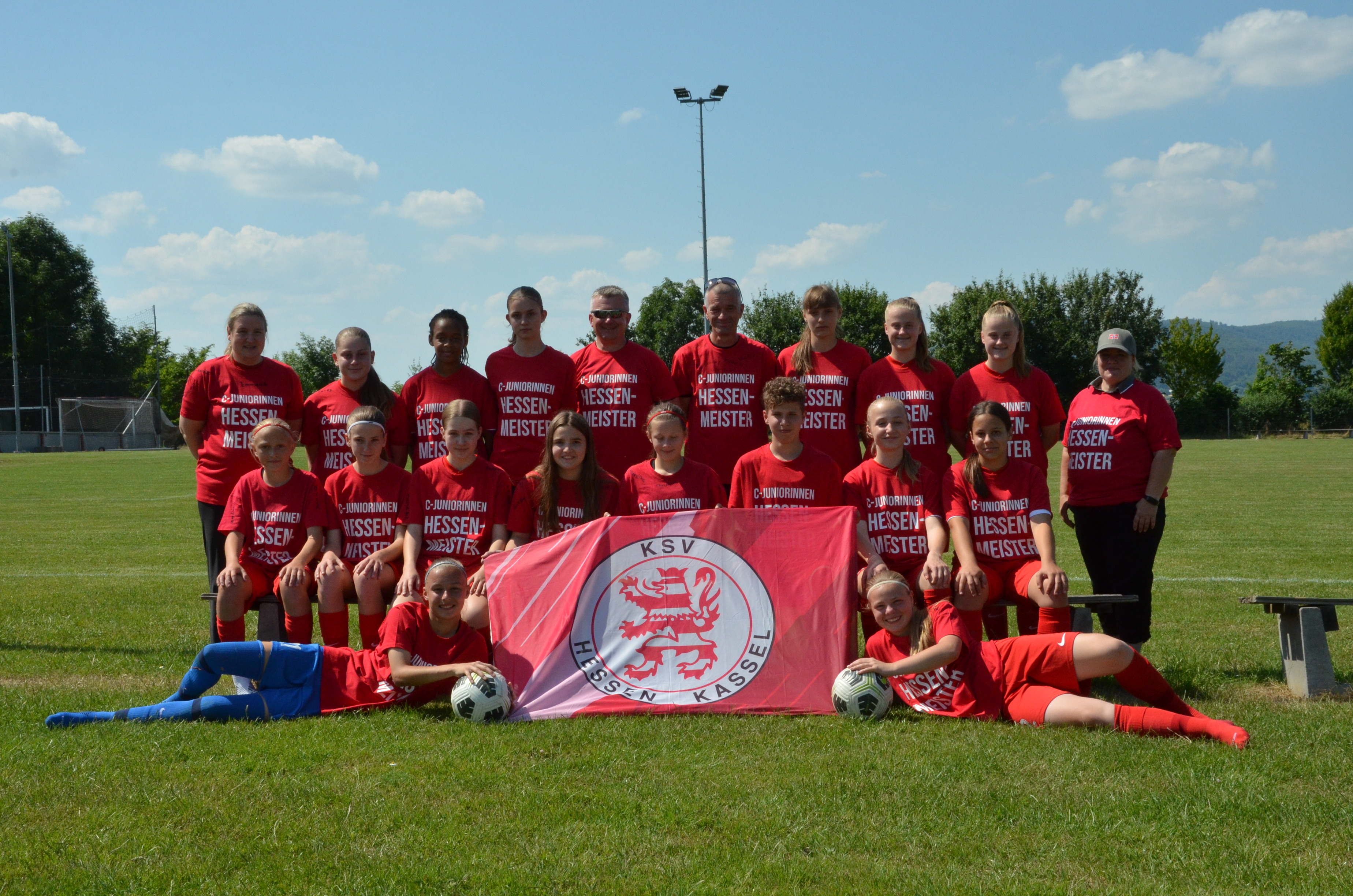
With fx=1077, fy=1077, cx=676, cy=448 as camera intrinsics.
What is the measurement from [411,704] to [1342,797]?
434cm

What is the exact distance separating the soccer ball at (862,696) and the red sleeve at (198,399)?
4517 millimetres

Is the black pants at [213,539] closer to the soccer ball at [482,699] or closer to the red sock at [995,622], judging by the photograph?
the soccer ball at [482,699]

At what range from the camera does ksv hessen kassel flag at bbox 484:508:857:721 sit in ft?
18.6

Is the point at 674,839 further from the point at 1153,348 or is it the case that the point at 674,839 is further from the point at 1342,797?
the point at 1153,348

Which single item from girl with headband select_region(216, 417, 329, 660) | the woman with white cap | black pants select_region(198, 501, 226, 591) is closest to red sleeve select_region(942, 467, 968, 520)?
the woman with white cap

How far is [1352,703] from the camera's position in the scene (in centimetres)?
584

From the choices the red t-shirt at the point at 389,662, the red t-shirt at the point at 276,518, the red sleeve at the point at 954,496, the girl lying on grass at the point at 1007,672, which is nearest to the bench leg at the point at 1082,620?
the girl lying on grass at the point at 1007,672

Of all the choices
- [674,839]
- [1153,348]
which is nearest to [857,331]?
[1153,348]

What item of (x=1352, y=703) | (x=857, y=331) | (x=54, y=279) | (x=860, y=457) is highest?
(x=54, y=279)

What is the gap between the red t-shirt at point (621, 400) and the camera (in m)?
7.09

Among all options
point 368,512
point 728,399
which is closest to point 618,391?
point 728,399

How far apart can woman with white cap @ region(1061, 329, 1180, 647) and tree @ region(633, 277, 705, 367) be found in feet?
193

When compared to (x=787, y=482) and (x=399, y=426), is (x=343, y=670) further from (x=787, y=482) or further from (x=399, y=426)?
(x=787, y=482)

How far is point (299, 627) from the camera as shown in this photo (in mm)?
6270
